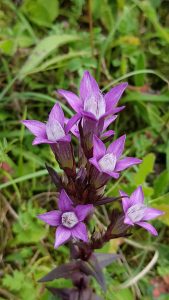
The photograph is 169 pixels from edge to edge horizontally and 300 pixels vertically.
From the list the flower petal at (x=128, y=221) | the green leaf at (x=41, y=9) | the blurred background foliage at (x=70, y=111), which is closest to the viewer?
the flower petal at (x=128, y=221)

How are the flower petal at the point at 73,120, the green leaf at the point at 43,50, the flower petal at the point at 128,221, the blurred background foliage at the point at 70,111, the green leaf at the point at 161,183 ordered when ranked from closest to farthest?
1. the flower petal at the point at 73,120
2. the flower petal at the point at 128,221
3. the blurred background foliage at the point at 70,111
4. the green leaf at the point at 161,183
5. the green leaf at the point at 43,50

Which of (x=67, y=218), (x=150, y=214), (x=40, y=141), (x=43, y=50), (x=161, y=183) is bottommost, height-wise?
(x=161, y=183)

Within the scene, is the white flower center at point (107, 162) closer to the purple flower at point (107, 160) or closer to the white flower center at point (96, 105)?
the purple flower at point (107, 160)

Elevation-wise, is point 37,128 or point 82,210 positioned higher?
point 37,128

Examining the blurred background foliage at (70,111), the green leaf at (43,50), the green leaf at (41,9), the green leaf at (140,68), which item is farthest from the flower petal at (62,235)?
the green leaf at (41,9)

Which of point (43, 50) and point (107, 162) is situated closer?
point (107, 162)

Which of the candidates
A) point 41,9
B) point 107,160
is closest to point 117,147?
point 107,160

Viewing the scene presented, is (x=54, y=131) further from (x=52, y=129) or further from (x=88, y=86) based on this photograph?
(x=88, y=86)

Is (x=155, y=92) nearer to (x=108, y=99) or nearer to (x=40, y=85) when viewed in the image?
(x=40, y=85)
